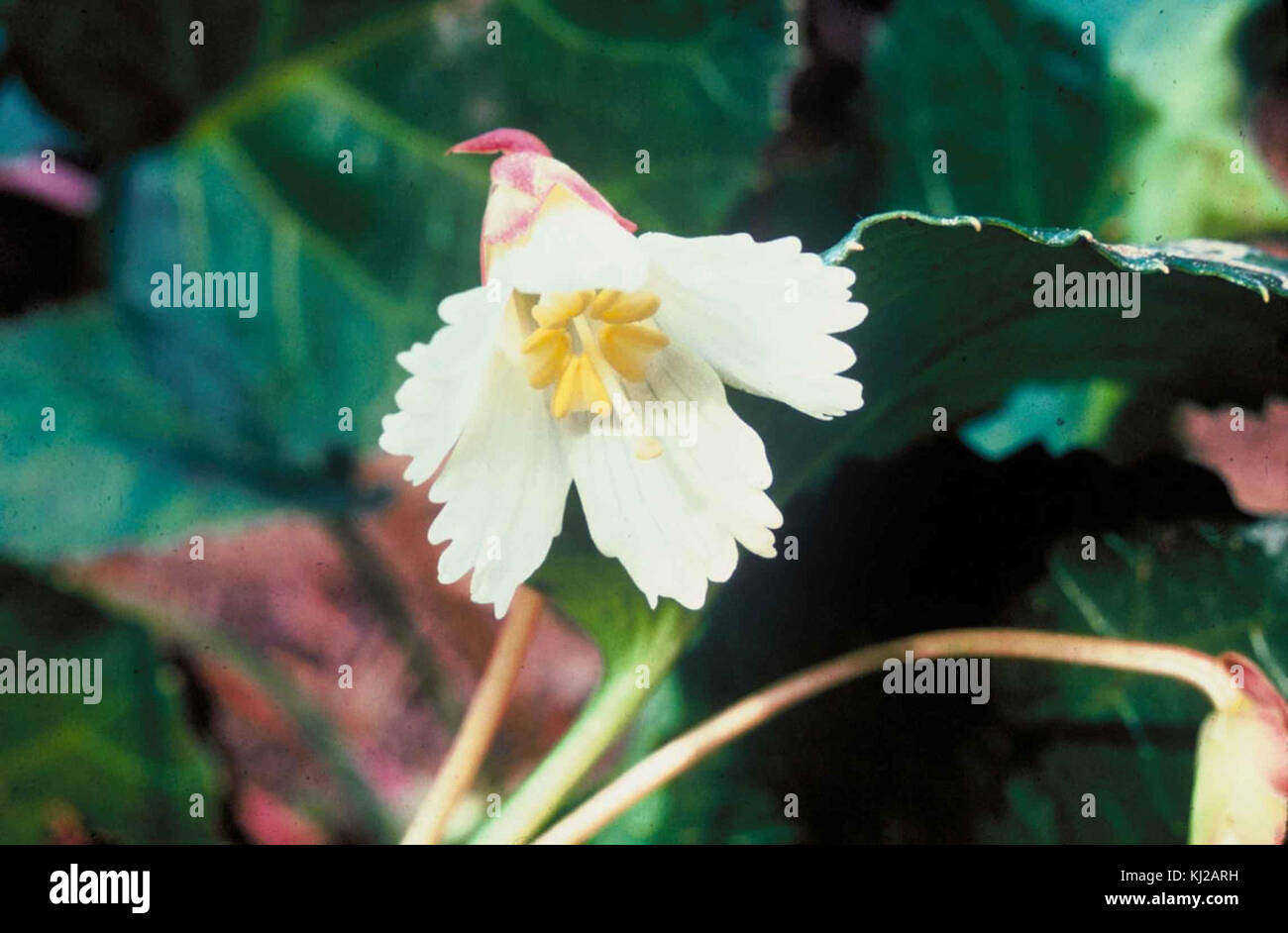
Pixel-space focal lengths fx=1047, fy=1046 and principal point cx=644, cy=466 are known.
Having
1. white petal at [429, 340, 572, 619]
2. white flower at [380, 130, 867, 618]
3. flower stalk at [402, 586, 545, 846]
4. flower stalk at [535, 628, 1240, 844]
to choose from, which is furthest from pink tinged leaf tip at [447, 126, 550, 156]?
flower stalk at [535, 628, 1240, 844]

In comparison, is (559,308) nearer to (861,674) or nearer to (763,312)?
(763,312)

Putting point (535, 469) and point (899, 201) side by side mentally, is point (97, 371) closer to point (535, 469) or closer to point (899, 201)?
point (535, 469)

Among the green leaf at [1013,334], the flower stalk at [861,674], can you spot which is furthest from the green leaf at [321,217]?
the flower stalk at [861,674]

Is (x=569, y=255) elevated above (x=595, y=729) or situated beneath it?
elevated above

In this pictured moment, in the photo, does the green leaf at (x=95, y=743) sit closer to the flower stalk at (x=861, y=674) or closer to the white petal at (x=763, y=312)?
the flower stalk at (x=861, y=674)

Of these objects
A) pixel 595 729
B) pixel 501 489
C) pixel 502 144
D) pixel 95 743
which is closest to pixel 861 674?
pixel 595 729
